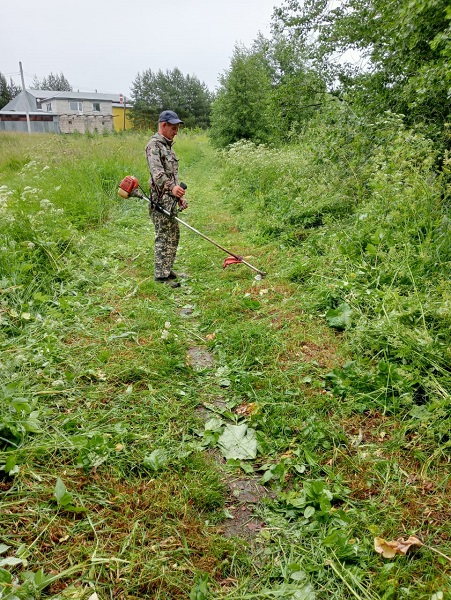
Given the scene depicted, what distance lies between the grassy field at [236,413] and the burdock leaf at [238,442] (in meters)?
0.02

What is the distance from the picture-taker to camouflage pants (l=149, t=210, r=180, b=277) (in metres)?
5.47

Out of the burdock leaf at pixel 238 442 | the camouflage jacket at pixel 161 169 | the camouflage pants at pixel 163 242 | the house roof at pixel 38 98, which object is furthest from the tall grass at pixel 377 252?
the house roof at pixel 38 98

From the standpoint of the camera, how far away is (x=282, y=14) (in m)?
9.70

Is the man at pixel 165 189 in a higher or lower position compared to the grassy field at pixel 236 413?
higher

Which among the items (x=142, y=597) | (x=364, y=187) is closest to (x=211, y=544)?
(x=142, y=597)

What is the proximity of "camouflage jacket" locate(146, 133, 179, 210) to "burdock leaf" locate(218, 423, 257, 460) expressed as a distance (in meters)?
3.45

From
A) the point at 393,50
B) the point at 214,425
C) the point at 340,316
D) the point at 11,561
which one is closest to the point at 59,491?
the point at 11,561

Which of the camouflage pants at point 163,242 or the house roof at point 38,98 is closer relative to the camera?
the camouflage pants at point 163,242

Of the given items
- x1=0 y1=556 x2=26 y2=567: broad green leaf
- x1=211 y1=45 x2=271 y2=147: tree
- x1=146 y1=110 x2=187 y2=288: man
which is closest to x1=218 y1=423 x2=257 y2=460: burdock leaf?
x1=0 y1=556 x2=26 y2=567: broad green leaf

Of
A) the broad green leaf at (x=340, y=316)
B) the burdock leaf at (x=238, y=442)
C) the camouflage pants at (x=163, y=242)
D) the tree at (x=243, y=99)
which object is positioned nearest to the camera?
the burdock leaf at (x=238, y=442)

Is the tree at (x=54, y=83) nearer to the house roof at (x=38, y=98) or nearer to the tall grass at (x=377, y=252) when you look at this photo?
the house roof at (x=38, y=98)

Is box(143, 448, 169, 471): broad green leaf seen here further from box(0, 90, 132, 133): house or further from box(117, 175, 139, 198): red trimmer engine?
box(0, 90, 132, 133): house

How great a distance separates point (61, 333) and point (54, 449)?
5.13 feet

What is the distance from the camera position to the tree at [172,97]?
49906 millimetres
